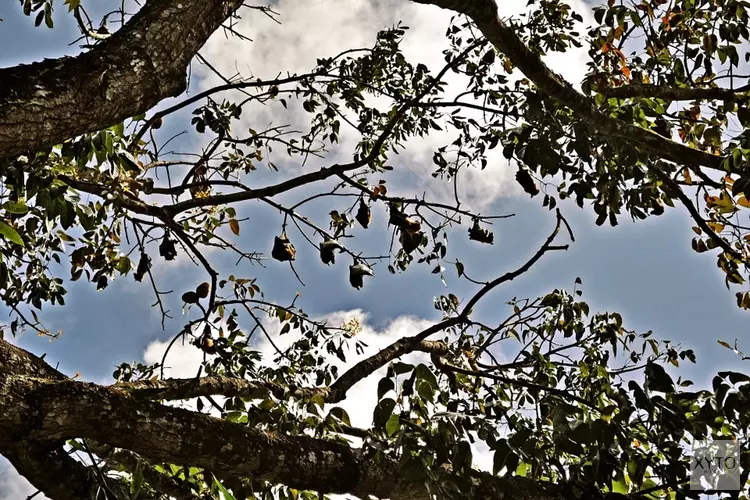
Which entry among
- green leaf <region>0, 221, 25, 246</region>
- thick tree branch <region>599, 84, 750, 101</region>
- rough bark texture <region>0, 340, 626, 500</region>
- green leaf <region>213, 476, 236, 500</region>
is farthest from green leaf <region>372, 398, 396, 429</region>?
thick tree branch <region>599, 84, 750, 101</region>

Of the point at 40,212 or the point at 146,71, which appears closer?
the point at 146,71

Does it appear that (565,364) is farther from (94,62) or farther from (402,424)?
(94,62)

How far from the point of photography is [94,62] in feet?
4.35

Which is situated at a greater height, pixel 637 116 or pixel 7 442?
pixel 637 116

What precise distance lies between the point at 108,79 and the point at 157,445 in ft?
2.62

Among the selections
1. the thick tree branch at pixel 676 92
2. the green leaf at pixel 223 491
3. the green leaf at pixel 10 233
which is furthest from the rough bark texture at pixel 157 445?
the thick tree branch at pixel 676 92

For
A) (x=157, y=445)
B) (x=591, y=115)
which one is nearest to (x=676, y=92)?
(x=591, y=115)

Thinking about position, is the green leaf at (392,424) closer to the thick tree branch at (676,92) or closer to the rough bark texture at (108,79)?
the rough bark texture at (108,79)

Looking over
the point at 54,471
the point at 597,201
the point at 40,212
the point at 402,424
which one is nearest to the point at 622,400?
the point at 402,424

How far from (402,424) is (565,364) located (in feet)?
6.48

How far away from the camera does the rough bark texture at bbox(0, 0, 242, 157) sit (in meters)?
1.20

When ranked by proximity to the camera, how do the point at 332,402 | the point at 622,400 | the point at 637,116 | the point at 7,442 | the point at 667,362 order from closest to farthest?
1. the point at 7,442
2. the point at 622,400
3. the point at 637,116
4. the point at 332,402
5. the point at 667,362

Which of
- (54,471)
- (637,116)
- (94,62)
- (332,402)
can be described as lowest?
(54,471)

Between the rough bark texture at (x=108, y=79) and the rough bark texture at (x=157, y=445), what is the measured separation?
1.74 ft
